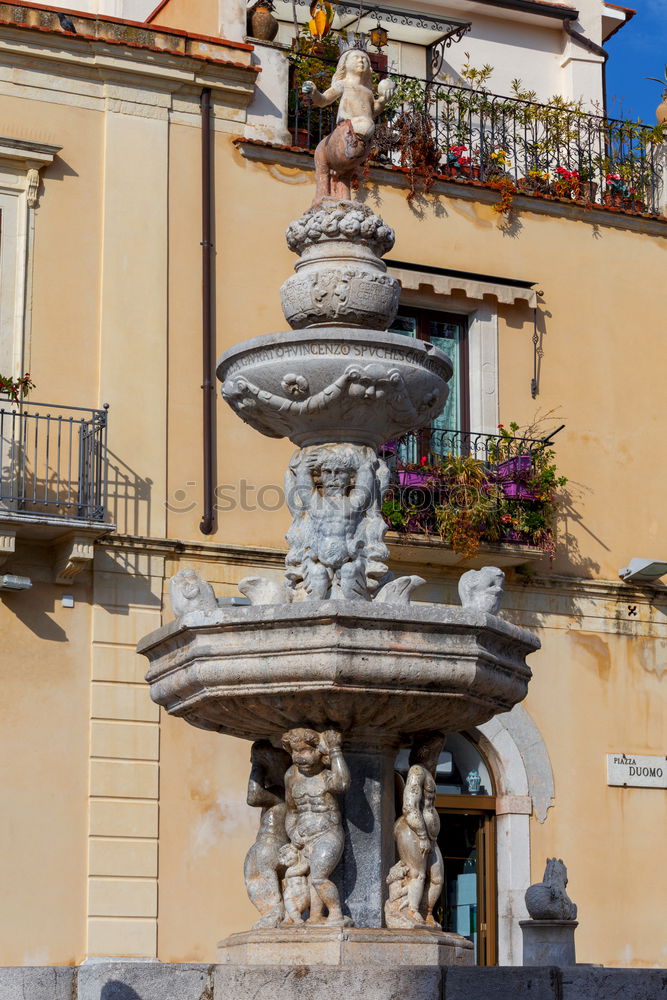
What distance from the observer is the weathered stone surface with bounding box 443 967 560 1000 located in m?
8.24

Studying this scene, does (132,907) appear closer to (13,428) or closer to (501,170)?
(13,428)

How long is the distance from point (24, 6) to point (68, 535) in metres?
4.69

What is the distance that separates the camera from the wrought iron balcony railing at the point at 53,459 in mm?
15453

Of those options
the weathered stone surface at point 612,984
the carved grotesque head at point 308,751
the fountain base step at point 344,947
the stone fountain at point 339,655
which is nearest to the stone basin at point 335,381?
the stone fountain at point 339,655

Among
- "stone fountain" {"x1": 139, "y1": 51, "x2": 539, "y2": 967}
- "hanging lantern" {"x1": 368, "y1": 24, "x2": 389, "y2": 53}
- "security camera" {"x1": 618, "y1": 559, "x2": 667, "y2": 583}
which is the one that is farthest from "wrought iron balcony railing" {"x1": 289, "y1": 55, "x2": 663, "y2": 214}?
"stone fountain" {"x1": 139, "y1": 51, "x2": 539, "y2": 967}

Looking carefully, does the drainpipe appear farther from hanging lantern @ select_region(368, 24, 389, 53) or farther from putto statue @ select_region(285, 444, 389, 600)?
putto statue @ select_region(285, 444, 389, 600)

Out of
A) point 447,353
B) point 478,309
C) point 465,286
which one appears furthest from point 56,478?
point 478,309

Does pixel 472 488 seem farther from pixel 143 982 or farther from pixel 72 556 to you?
pixel 143 982

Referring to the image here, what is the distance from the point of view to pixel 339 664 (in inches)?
333

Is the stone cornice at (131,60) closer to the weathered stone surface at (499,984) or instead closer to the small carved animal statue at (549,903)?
the small carved animal statue at (549,903)

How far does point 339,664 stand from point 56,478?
300 inches

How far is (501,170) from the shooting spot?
18.6m

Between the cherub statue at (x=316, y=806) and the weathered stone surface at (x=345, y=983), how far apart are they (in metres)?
0.59

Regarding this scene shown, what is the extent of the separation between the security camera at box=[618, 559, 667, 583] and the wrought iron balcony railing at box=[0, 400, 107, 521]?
5026 mm
